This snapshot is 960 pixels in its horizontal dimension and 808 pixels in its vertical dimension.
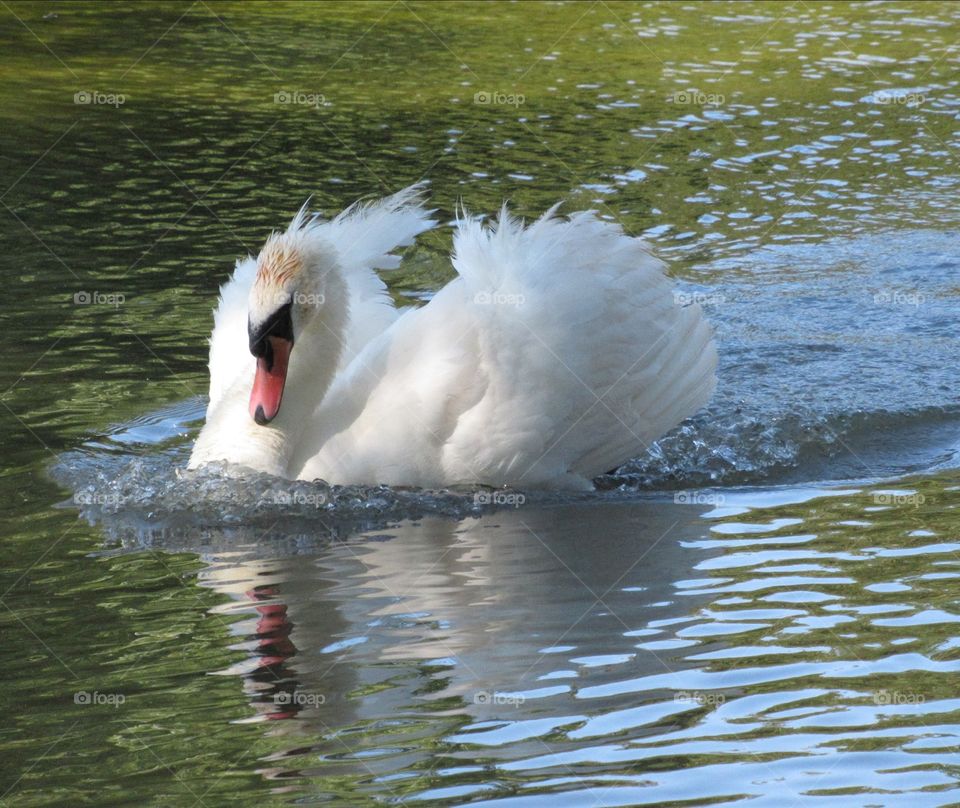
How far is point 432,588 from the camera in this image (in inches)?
255

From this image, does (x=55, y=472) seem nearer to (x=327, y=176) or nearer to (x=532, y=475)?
(x=532, y=475)

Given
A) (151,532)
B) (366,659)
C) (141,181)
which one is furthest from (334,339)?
(141,181)
